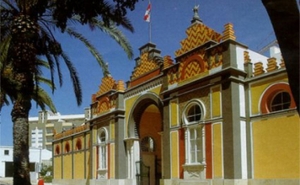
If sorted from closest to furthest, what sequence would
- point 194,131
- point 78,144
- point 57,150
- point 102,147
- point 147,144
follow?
point 194,131
point 147,144
point 102,147
point 78,144
point 57,150

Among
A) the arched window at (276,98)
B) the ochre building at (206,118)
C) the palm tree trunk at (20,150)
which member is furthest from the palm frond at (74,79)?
the arched window at (276,98)

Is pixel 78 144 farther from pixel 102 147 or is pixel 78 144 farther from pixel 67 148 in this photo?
pixel 102 147

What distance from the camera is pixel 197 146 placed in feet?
54.7

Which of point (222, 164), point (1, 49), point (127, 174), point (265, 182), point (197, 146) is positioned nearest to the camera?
point (1, 49)

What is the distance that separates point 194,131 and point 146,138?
7184 millimetres

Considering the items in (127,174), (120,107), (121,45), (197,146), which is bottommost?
(127,174)

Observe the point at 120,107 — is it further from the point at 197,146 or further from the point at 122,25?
the point at 122,25

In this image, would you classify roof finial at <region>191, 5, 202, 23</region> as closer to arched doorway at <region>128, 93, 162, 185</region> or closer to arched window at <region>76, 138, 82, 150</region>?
arched doorway at <region>128, 93, 162, 185</region>

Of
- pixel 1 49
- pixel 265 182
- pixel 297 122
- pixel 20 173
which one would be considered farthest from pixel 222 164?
pixel 1 49

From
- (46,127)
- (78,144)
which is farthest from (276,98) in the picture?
(46,127)

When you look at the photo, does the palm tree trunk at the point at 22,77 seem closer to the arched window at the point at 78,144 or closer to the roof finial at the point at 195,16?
the roof finial at the point at 195,16

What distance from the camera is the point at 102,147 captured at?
2412 centimetres

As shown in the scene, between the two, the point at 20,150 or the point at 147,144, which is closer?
the point at 20,150

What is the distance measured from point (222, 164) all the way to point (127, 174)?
797cm
